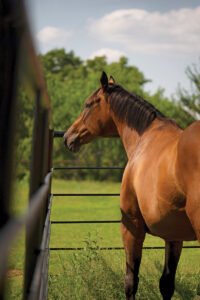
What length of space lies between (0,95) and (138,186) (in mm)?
1913

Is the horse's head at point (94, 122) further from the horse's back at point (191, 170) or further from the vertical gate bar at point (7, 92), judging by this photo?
the vertical gate bar at point (7, 92)

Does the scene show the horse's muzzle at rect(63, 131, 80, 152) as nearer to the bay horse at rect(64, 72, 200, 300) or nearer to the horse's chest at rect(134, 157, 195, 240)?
the bay horse at rect(64, 72, 200, 300)

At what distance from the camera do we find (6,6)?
0.49 metres

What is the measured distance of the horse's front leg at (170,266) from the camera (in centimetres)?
291

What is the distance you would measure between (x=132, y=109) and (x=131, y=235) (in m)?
0.96

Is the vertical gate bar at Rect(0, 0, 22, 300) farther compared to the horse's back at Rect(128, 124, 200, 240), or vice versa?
the horse's back at Rect(128, 124, 200, 240)

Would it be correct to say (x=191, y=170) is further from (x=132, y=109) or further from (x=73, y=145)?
(x=73, y=145)

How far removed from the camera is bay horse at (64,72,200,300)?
1.91 m

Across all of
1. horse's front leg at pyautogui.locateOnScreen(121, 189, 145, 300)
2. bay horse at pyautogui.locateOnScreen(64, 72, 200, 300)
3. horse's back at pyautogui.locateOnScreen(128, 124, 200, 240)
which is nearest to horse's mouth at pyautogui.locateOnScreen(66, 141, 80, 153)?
bay horse at pyautogui.locateOnScreen(64, 72, 200, 300)

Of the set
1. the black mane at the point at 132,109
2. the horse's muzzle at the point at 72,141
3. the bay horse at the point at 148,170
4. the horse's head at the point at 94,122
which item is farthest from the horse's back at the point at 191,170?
the horse's muzzle at the point at 72,141

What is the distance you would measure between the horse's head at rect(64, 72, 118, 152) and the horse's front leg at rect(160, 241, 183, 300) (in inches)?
44.6

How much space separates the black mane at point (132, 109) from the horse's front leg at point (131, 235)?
570 mm

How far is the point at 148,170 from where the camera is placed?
7.45 feet

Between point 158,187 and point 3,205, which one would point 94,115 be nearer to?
point 158,187
